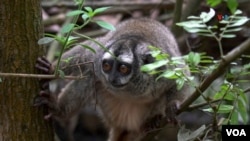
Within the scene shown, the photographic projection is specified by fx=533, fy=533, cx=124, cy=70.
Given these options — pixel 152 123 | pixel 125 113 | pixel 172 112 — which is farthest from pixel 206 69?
pixel 125 113

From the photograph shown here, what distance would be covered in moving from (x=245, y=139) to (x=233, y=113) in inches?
7.6

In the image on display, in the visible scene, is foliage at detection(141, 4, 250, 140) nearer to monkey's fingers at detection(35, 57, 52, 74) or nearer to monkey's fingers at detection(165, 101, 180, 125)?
monkey's fingers at detection(165, 101, 180, 125)

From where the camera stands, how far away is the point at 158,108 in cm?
390

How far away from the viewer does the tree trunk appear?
293 centimetres

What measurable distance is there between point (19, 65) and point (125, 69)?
0.84m

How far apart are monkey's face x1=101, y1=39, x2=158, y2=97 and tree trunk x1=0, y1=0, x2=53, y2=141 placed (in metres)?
0.65

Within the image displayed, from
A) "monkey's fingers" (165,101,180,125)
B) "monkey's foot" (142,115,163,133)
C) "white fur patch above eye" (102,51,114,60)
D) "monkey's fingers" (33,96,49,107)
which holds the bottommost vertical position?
"monkey's foot" (142,115,163,133)

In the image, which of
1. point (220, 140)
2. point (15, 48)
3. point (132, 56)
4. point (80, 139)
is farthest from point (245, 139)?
point (80, 139)

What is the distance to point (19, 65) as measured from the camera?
116 inches

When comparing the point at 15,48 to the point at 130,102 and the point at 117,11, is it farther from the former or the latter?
the point at 117,11

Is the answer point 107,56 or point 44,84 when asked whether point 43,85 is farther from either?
point 107,56

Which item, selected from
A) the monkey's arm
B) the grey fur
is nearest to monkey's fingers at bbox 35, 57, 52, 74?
the grey fur

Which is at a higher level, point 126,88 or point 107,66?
point 107,66

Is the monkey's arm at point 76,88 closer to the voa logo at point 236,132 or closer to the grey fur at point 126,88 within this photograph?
the grey fur at point 126,88
